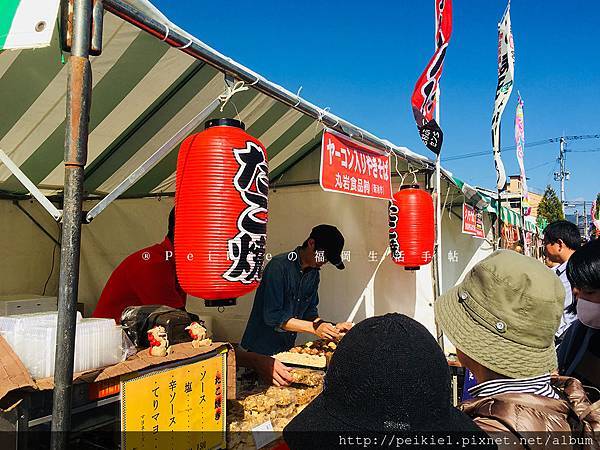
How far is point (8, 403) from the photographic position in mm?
1580

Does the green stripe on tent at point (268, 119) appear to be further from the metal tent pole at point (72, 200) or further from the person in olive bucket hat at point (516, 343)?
the person in olive bucket hat at point (516, 343)

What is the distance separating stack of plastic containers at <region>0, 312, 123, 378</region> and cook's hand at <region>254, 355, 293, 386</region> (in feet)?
4.40

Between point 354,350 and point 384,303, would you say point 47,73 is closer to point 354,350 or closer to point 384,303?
point 354,350

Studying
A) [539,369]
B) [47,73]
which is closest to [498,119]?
[47,73]

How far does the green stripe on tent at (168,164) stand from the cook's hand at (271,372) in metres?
2.39

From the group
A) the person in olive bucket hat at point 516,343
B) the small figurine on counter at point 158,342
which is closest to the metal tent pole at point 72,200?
the small figurine on counter at point 158,342

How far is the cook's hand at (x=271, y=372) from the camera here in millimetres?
3221

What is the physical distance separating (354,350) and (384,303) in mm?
5860

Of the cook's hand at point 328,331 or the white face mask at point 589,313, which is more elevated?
the white face mask at point 589,313

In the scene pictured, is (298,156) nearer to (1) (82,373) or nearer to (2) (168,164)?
(2) (168,164)

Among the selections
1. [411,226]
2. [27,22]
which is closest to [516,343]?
[27,22]

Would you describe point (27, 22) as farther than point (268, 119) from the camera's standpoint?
No

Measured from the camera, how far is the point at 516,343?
136 cm

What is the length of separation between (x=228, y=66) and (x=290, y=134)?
122 inches
